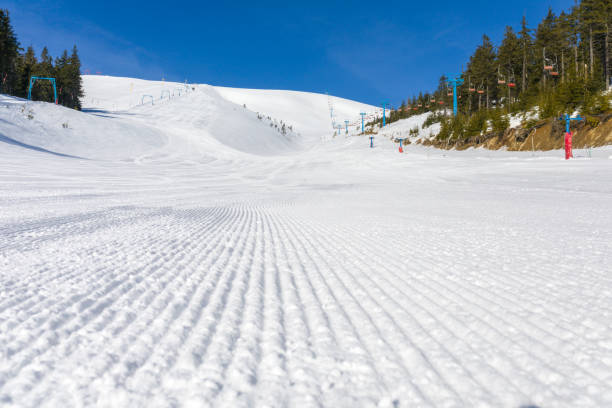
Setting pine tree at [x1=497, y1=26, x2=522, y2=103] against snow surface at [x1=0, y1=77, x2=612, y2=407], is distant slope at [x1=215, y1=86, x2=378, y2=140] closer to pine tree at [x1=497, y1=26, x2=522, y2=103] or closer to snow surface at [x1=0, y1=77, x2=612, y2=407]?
pine tree at [x1=497, y1=26, x2=522, y2=103]

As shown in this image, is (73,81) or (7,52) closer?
(7,52)

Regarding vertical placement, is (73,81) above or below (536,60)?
above

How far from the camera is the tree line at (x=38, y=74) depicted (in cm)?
4522

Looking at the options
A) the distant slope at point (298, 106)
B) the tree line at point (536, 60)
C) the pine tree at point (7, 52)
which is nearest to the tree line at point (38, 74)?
the pine tree at point (7, 52)

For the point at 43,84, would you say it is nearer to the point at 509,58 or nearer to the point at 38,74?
the point at 38,74

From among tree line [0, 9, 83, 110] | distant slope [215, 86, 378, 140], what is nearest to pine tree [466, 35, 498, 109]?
distant slope [215, 86, 378, 140]

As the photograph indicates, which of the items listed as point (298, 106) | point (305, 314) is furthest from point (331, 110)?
point (305, 314)

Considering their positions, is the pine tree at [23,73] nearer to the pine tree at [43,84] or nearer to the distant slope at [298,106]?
the pine tree at [43,84]

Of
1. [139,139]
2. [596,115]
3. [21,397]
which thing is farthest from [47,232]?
[139,139]

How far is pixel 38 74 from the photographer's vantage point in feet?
160

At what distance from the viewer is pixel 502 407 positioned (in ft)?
2.42

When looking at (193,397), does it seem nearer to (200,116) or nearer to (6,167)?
(6,167)

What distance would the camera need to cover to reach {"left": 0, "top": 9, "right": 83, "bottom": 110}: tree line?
45.2 meters

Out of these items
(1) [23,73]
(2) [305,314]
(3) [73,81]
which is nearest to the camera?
(2) [305,314]
